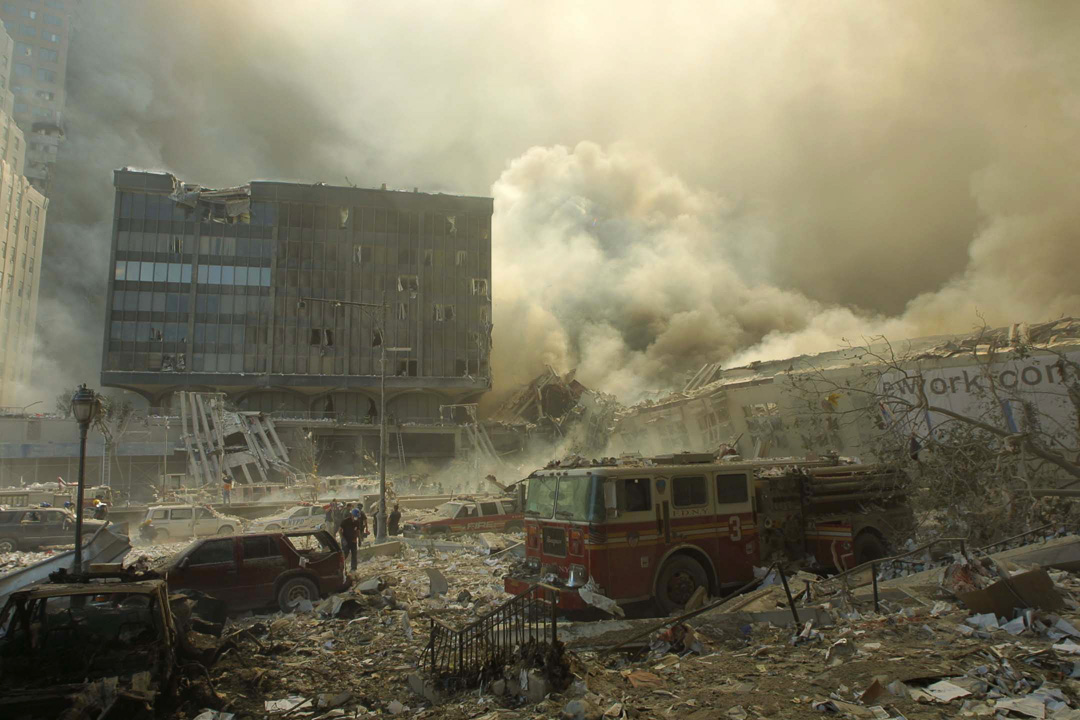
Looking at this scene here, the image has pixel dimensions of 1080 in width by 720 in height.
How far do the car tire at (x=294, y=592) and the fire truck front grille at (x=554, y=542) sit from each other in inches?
155

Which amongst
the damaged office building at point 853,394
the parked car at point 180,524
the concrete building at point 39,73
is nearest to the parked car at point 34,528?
the parked car at point 180,524

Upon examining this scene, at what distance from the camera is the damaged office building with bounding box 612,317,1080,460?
38.8ft

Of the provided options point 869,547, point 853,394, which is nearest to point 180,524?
point 869,547

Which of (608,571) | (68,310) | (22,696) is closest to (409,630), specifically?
(608,571)

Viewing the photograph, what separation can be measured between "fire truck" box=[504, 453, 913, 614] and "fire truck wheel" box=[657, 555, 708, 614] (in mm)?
13

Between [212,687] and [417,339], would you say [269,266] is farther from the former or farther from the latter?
[212,687]

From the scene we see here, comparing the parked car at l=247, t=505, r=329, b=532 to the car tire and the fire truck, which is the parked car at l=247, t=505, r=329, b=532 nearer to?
the car tire

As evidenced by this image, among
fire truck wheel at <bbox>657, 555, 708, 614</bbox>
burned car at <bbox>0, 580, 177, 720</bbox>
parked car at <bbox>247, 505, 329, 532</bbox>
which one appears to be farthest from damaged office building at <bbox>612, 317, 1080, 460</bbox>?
parked car at <bbox>247, 505, 329, 532</bbox>

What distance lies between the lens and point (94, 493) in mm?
26719

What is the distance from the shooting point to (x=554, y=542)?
8.95 m

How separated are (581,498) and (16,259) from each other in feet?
262

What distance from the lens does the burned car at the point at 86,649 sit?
15.4 ft

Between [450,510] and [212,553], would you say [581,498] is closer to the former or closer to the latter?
[212,553]

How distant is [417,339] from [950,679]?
54125 millimetres
